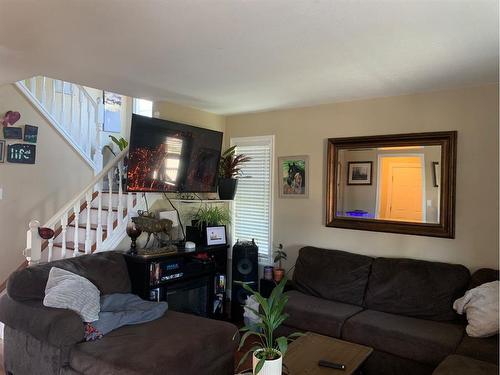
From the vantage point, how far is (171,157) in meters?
3.63

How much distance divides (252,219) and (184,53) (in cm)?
245

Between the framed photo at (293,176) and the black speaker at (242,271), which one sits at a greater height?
the framed photo at (293,176)

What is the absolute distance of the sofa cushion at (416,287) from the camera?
3045mm

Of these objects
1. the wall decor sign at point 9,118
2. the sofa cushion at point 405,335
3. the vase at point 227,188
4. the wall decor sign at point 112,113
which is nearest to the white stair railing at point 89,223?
the vase at point 227,188

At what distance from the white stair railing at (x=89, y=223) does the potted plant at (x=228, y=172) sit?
100 cm

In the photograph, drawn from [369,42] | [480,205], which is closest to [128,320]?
[369,42]

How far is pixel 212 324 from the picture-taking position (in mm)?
2793

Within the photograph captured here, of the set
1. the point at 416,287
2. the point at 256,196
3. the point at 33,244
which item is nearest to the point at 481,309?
the point at 416,287

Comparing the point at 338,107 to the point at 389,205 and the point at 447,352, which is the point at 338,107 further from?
the point at 447,352

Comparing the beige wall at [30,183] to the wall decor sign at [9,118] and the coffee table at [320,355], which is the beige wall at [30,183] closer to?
the wall decor sign at [9,118]

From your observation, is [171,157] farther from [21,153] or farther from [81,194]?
[21,153]

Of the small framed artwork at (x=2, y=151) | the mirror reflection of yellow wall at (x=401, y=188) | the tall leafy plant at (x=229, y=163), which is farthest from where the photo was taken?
the tall leafy plant at (x=229, y=163)

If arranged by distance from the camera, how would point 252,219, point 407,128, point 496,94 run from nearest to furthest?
point 496,94
point 407,128
point 252,219

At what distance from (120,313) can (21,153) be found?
2450 mm
